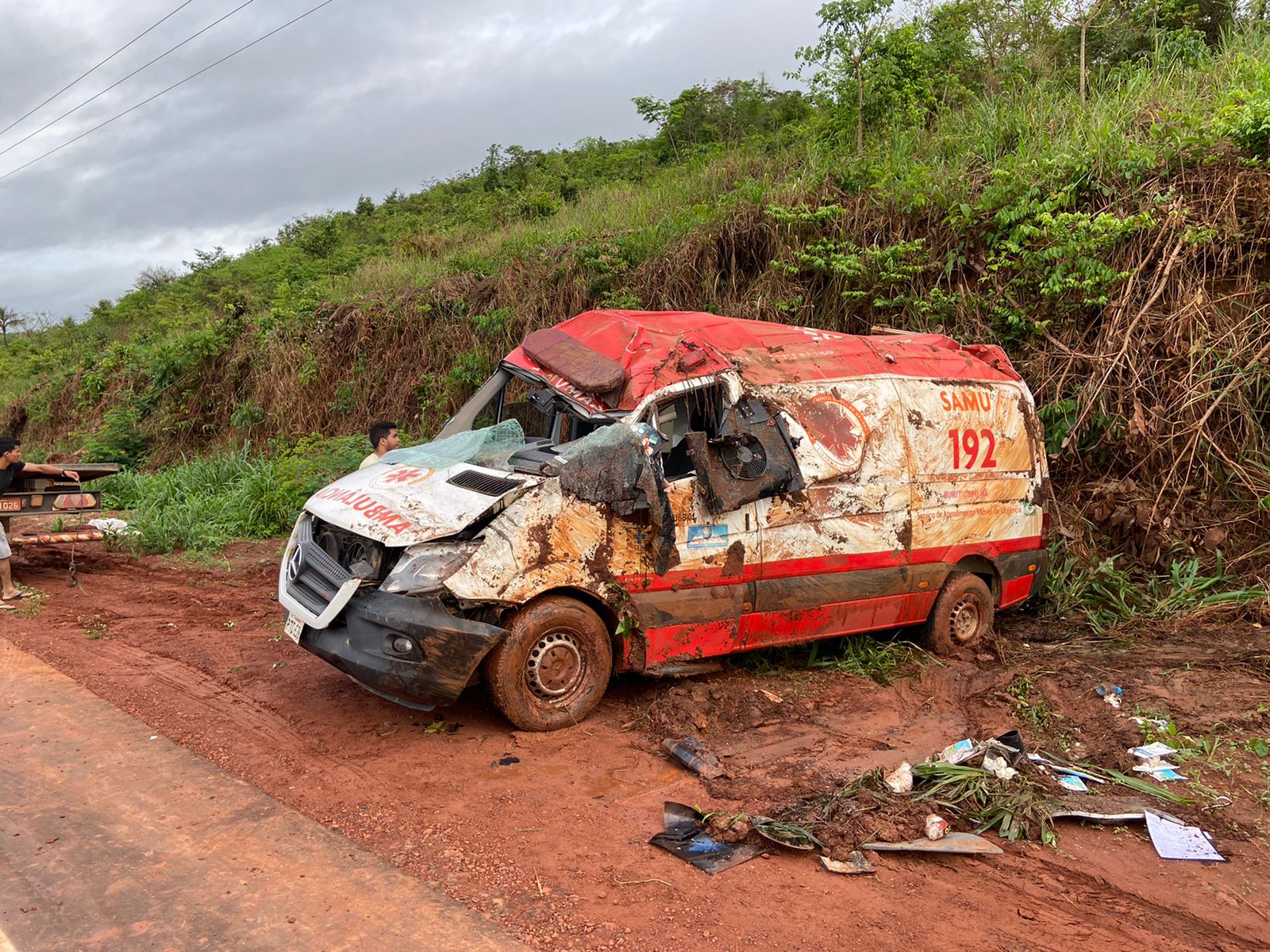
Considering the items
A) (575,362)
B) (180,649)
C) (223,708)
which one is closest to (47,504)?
(180,649)

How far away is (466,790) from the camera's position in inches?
185

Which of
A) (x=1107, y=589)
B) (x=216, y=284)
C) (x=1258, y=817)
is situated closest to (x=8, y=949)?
(x=1258, y=817)

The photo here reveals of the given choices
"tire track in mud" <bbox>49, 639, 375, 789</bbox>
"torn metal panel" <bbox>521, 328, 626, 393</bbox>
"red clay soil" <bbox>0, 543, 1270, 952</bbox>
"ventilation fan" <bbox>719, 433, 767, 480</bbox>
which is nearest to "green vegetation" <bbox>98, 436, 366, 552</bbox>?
"red clay soil" <bbox>0, 543, 1270, 952</bbox>

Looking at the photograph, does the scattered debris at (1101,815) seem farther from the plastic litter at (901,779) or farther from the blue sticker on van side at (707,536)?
the blue sticker on van side at (707,536)

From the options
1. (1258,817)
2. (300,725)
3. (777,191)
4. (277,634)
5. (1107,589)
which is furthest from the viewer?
(777,191)

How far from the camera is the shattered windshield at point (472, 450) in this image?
19.4 ft

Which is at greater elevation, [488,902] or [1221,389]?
[1221,389]

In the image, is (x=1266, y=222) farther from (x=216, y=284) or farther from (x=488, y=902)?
(x=216, y=284)

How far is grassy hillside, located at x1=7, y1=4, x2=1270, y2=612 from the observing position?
861 centimetres

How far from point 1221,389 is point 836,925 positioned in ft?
22.9

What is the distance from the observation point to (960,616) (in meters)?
7.29

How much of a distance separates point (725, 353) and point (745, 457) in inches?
35.0

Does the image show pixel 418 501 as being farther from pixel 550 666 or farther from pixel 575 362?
pixel 575 362

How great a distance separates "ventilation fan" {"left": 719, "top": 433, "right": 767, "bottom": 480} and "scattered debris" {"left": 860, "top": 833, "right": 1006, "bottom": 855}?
2279 millimetres
